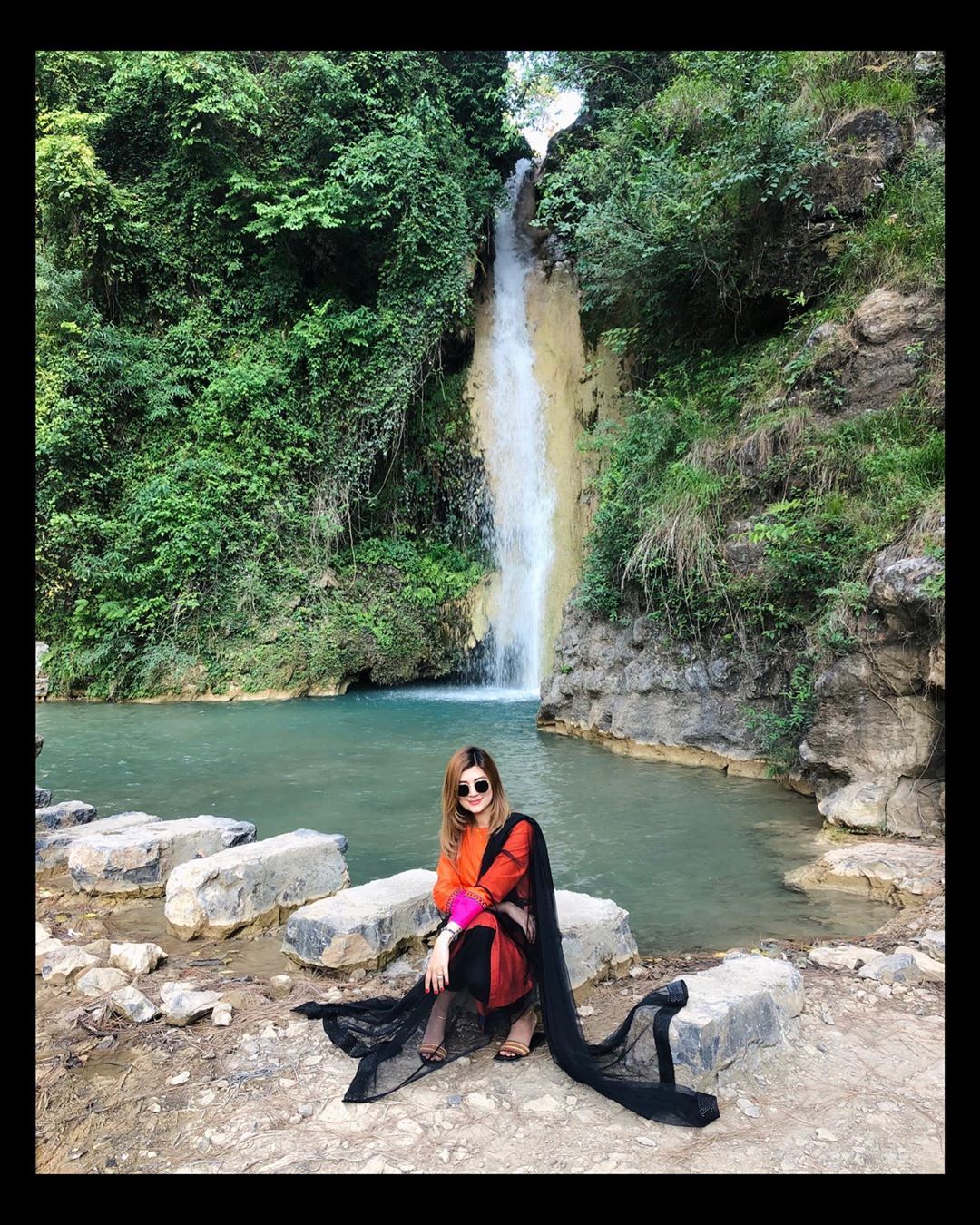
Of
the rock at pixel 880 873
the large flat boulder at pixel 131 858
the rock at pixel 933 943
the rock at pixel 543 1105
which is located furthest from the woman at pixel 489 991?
the rock at pixel 880 873

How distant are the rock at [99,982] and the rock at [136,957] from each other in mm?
115

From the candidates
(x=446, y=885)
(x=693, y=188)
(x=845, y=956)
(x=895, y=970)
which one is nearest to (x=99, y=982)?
(x=446, y=885)

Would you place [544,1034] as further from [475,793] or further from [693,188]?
[693,188]

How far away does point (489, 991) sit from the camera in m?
3.00

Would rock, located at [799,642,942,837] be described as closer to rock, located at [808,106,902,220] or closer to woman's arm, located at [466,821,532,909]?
woman's arm, located at [466,821,532,909]

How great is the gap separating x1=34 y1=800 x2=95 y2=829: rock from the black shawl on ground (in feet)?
12.1

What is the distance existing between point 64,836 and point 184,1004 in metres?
2.78

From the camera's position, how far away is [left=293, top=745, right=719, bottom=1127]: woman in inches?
110

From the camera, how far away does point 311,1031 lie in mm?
3236

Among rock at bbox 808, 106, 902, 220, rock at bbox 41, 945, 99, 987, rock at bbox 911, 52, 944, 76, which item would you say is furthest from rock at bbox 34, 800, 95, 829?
rock at bbox 911, 52, 944, 76

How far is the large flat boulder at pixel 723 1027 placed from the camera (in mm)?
2748

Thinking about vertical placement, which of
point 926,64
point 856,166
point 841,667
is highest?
point 926,64

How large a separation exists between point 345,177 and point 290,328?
270cm

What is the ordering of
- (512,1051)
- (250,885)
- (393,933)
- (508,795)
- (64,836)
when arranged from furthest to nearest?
(508,795), (64,836), (250,885), (393,933), (512,1051)
